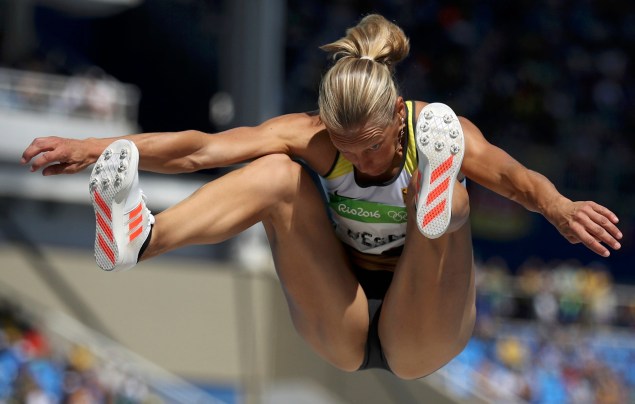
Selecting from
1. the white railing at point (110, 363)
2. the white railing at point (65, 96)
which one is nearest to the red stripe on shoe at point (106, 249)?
the white railing at point (110, 363)

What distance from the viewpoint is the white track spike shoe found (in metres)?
3.12

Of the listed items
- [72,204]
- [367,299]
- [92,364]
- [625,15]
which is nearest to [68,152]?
Answer: [367,299]

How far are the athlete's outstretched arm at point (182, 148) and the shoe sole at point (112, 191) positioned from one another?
0.55 ft

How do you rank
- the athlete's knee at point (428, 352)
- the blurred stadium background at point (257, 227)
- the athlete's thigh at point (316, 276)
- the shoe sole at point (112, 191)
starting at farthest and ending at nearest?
the blurred stadium background at point (257, 227) → the athlete's knee at point (428, 352) → the athlete's thigh at point (316, 276) → the shoe sole at point (112, 191)

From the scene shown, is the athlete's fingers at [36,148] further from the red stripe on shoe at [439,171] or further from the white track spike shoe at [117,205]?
the red stripe on shoe at [439,171]

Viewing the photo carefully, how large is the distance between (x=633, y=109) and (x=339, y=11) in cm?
418

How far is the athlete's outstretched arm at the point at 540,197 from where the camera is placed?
2.96m

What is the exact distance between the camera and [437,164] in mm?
3199

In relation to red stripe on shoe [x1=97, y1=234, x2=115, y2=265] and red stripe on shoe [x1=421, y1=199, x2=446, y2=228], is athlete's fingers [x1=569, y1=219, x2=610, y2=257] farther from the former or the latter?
red stripe on shoe [x1=97, y1=234, x2=115, y2=265]

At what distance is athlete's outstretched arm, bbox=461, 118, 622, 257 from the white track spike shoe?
1102 mm

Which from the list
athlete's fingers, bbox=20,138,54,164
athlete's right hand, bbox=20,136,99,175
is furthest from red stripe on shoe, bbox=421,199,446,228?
athlete's fingers, bbox=20,138,54,164

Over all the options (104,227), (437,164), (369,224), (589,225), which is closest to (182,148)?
(104,227)

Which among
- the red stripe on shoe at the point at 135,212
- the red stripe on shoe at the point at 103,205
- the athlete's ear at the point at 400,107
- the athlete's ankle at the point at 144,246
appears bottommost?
the athlete's ankle at the point at 144,246

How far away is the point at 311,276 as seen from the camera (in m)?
3.75
